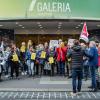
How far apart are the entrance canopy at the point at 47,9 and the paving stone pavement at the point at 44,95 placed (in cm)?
1197

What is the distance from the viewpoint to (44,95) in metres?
15.6

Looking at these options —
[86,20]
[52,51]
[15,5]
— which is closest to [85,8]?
[86,20]

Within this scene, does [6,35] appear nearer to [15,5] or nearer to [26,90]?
[15,5]

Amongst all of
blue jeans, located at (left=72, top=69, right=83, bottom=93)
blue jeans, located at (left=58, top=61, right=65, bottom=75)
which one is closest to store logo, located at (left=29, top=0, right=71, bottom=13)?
blue jeans, located at (left=58, top=61, right=65, bottom=75)

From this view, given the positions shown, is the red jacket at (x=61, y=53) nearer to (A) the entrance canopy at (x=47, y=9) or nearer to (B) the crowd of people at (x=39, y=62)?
(B) the crowd of people at (x=39, y=62)

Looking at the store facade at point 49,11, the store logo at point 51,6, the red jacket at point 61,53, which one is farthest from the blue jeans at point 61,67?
the store logo at point 51,6

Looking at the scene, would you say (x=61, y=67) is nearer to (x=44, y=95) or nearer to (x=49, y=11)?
(x=49, y=11)

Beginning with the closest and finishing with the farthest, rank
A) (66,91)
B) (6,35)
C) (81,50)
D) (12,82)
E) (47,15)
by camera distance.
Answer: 1. (81,50)
2. (66,91)
3. (12,82)
4. (47,15)
5. (6,35)

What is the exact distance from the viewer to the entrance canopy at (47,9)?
2773cm

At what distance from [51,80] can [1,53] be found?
102 inches

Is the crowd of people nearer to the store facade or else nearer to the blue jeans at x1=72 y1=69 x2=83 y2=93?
the store facade

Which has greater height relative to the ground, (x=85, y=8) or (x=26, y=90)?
(x=85, y=8)

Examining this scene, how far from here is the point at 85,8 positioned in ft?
91.9

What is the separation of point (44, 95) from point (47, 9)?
503 inches
